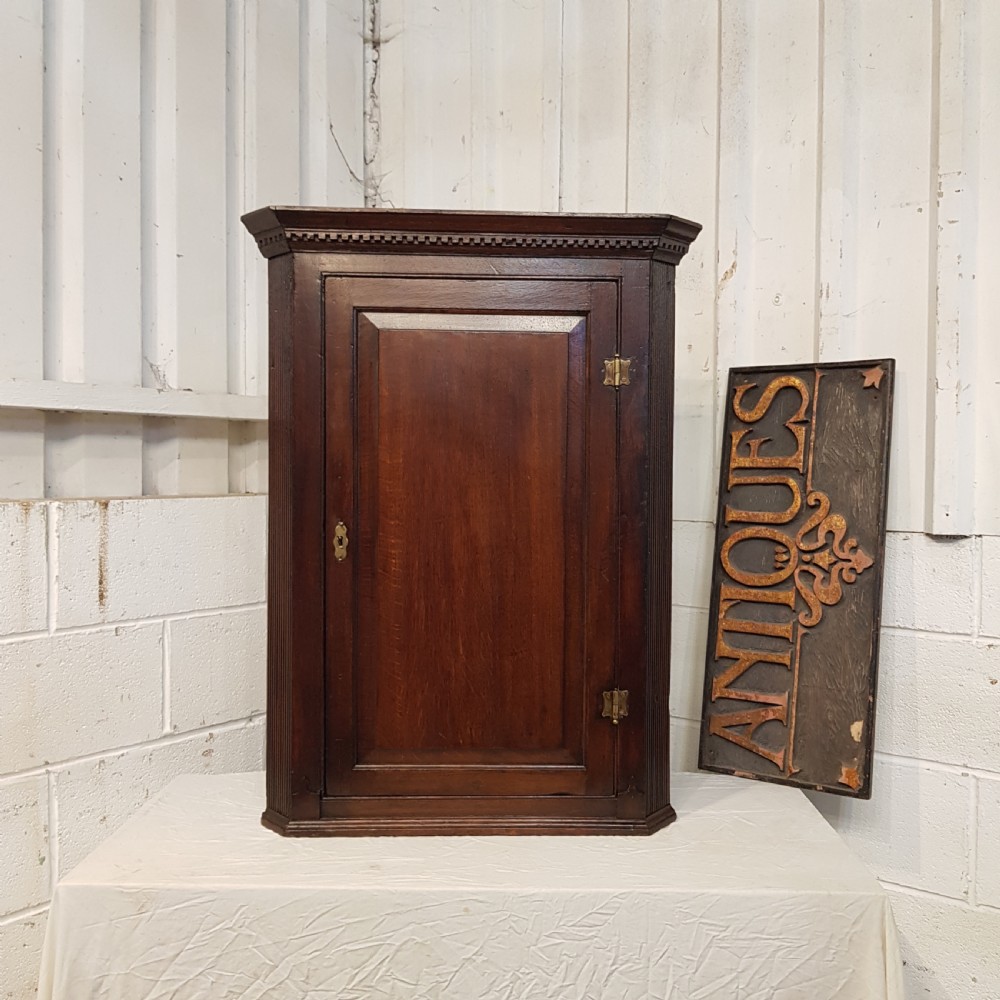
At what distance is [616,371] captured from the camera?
1.24 m

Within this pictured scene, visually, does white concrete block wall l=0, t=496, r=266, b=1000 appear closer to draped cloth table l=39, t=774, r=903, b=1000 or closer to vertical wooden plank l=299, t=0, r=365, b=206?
draped cloth table l=39, t=774, r=903, b=1000

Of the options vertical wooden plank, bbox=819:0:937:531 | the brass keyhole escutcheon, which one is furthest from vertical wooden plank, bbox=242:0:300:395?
vertical wooden plank, bbox=819:0:937:531

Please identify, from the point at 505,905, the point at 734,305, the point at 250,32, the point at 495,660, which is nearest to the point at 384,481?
the point at 495,660

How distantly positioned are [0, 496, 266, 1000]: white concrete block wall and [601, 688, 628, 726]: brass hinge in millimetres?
776

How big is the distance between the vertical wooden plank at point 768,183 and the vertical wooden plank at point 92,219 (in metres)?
1.05

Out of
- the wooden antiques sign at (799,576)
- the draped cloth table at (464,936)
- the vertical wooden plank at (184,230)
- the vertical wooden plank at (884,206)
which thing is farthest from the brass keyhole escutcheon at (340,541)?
the vertical wooden plank at (884,206)

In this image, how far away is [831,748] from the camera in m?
1.42

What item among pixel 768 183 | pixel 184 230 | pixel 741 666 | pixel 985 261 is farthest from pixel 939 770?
pixel 184 230

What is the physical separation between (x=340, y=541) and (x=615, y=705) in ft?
1.51

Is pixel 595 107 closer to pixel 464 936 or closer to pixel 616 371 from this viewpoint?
pixel 616 371

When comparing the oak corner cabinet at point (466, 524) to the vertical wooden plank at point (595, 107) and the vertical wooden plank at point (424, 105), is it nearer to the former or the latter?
the vertical wooden plank at point (595, 107)

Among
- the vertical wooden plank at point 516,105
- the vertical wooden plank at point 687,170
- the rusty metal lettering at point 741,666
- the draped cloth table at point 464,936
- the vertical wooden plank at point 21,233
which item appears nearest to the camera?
the draped cloth table at point 464,936

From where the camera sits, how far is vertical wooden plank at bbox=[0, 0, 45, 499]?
1.34 metres

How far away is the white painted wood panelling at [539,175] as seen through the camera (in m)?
1.37
